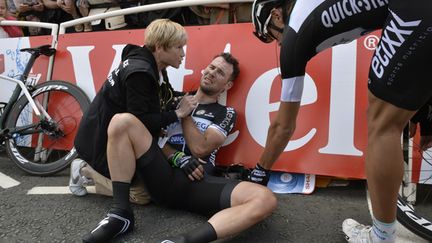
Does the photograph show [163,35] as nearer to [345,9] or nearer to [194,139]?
[194,139]

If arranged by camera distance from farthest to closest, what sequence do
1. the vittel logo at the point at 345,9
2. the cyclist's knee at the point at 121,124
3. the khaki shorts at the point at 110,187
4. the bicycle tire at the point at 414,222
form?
the khaki shorts at the point at 110,187 < the cyclist's knee at the point at 121,124 < the bicycle tire at the point at 414,222 < the vittel logo at the point at 345,9

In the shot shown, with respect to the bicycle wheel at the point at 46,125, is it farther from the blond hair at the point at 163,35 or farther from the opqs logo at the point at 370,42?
the opqs logo at the point at 370,42

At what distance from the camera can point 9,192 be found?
2650 millimetres

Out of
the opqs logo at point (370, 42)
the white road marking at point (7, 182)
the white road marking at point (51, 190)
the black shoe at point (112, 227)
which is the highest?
the opqs logo at point (370, 42)

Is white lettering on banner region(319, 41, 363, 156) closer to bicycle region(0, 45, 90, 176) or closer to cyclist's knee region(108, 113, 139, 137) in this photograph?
cyclist's knee region(108, 113, 139, 137)

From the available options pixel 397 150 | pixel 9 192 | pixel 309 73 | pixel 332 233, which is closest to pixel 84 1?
pixel 9 192

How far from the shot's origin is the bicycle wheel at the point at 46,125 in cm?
312

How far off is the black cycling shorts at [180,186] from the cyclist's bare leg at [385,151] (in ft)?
2.64

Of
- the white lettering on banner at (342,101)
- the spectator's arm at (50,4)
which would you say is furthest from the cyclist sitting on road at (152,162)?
the spectator's arm at (50,4)

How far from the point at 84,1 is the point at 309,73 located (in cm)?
296

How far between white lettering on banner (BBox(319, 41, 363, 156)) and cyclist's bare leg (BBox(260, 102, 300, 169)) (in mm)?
671

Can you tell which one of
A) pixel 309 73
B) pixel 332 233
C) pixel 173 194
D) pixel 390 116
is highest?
pixel 390 116

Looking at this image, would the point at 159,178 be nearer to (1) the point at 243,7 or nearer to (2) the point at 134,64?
(2) the point at 134,64

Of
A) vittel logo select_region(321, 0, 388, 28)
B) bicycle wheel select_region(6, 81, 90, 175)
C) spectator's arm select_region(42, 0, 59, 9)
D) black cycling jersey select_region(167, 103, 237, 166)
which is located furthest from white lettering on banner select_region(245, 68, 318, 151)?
spectator's arm select_region(42, 0, 59, 9)
